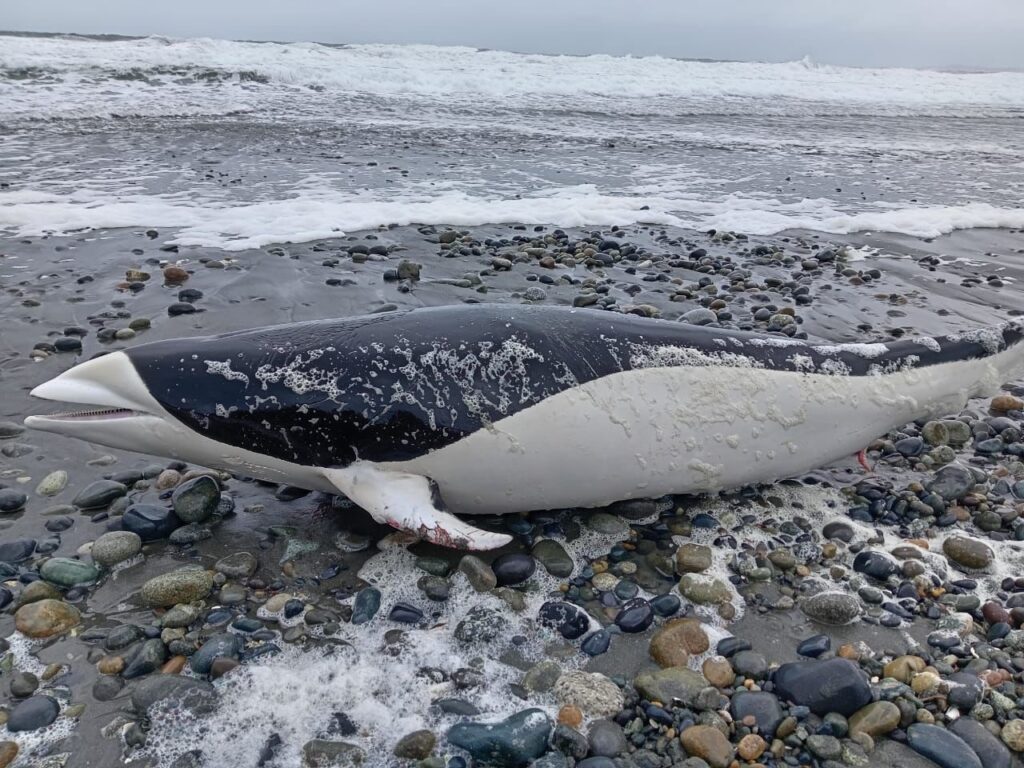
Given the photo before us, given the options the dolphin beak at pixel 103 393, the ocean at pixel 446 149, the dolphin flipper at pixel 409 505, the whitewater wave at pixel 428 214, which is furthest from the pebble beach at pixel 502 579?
the ocean at pixel 446 149

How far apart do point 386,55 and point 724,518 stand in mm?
43017

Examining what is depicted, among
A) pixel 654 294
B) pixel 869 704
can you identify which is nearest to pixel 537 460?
pixel 869 704

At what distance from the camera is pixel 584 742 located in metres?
2.99

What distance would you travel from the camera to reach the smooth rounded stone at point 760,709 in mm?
3105

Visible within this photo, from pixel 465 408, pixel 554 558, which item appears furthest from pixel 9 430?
pixel 554 558

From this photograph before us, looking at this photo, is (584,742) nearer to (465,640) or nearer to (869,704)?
(465,640)

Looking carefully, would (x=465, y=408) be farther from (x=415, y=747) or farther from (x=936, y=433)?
(x=936, y=433)

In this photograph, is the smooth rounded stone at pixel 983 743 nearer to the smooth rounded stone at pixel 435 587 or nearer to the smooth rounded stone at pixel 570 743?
the smooth rounded stone at pixel 570 743

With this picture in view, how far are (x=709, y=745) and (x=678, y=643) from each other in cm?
60

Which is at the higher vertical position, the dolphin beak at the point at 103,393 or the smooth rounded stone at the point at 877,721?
the dolphin beak at the point at 103,393

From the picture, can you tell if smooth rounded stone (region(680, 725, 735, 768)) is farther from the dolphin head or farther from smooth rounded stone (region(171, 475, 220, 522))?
the dolphin head

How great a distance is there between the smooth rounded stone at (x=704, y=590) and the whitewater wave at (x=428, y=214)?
25.4 ft

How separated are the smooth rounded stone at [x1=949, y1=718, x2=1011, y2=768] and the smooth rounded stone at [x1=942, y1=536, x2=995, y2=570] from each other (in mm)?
1274

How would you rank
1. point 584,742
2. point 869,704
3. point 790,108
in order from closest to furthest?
1. point 584,742
2. point 869,704
3. point 790,108
